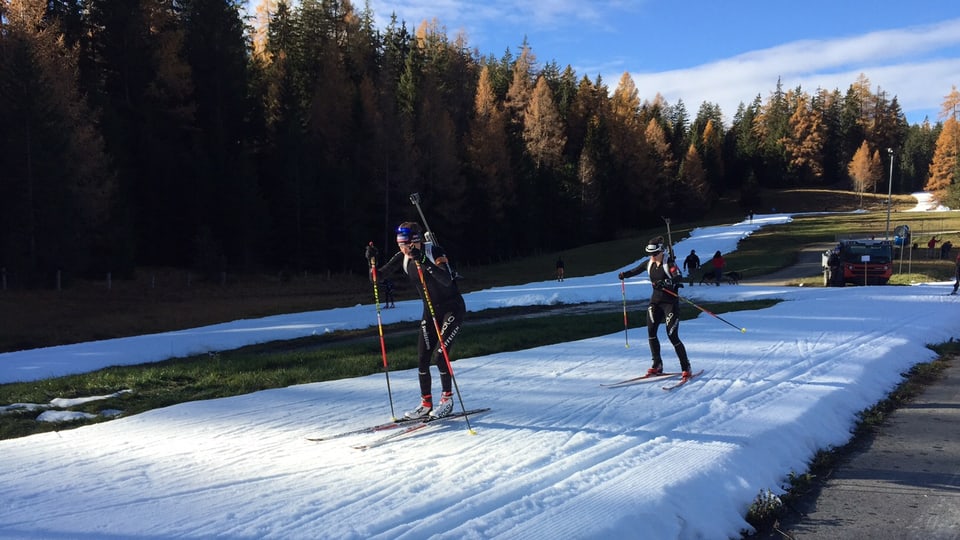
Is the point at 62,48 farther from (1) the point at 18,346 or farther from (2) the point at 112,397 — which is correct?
(2) the point at 112,397

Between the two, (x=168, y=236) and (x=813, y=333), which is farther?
(x=168, y=236)

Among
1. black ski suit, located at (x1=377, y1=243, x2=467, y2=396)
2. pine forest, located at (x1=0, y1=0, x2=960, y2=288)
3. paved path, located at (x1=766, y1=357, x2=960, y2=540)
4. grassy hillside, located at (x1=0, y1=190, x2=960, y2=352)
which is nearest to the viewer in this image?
paved path, located at (x1=766, y1=357, x2=960, y2=540)

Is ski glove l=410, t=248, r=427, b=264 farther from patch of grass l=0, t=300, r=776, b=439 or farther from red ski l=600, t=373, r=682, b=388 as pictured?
patch of grass l=0, t=300, r=776, b=439

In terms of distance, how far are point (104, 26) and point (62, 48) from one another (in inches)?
389

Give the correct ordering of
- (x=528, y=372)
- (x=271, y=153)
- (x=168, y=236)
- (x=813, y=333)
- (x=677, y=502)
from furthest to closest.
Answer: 1. (x=271, y=153)
2. (x=168, y=236)
3. (x=813, y=333)
4. (x=528, y=372)
5. (x=677, y=502)

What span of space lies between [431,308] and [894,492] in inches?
204

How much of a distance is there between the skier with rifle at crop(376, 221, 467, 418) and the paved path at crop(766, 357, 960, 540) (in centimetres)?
402

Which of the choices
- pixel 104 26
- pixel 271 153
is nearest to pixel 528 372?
pixel 271 153

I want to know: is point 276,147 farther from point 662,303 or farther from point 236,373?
point 662,303

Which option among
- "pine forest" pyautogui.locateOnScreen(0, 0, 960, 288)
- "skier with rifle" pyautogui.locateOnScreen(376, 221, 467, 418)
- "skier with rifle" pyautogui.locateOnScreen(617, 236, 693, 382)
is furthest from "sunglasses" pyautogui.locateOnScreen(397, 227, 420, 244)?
"pine forest" pyautogui.locateOnScreen(0, 0, 960, 288)

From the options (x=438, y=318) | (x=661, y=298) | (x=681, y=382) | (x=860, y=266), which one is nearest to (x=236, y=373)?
(x=438, y=318)

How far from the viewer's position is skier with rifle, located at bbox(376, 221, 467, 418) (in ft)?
23.6

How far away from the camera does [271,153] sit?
5066 centimetres

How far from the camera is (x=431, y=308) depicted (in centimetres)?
729
